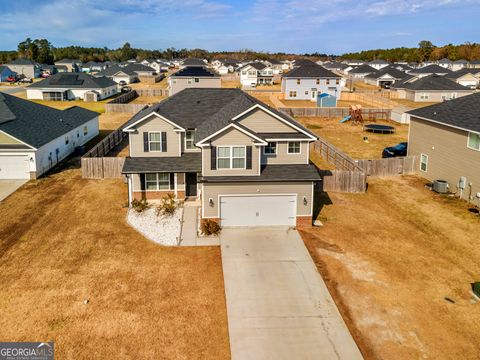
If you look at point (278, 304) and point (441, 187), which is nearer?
point (278, 304)

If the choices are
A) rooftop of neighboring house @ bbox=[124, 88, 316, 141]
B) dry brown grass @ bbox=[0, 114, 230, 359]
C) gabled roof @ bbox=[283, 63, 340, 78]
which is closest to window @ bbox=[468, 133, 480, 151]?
rooftop of neighboring house @ bbox=[124, 88, 316, 141]

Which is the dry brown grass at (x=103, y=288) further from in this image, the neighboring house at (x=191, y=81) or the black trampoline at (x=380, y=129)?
the neighboring house at (x=191, y=81)

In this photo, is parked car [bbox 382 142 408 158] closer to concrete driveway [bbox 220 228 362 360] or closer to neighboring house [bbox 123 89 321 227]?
neighboring house [bbox 123 89 321 227]

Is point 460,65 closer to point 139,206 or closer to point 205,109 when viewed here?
point 205,109

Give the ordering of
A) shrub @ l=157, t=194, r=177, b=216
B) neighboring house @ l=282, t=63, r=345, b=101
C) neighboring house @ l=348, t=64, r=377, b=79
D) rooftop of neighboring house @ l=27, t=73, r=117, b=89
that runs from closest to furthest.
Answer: shrub @ l=157, t=194, r=177, b=216, rooftop of neighboring house @ l=27, t=73, r=117, b=89, neighboring house @ l=282, t=63, r=345, b=101, neighboring house @ l=348, t=64, r=377, b=79

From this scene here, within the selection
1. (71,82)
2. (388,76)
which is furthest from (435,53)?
(71,82)

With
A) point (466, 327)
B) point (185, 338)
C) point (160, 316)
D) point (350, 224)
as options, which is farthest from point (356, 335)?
point (350, 224)
